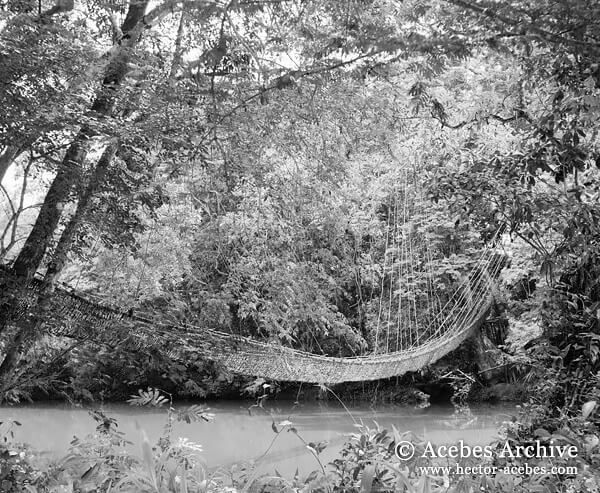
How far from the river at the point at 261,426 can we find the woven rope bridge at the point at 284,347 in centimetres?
64

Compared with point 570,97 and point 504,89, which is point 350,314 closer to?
point 504,89

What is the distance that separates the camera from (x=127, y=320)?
1.95 meters

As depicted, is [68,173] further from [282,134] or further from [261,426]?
[261,426]

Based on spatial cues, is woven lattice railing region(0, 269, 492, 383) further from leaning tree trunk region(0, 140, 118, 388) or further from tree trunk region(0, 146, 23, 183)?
tree trunk region(0, 146, 23, 183)

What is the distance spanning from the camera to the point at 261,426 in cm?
644

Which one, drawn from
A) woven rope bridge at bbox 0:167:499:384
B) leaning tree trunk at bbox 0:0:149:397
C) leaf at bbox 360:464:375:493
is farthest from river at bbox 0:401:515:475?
leaf at bbox 360:464:375:493

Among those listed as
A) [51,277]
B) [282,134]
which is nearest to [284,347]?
[282,134]

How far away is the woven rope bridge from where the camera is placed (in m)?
1.82

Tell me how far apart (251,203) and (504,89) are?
62.3 inches

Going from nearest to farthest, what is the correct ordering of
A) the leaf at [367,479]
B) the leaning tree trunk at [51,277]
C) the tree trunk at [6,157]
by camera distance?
the leaf at [367,479], the leaning tree trunk at [51,277], the tree trunk at [6,157]

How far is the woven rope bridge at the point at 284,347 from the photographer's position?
182 cm

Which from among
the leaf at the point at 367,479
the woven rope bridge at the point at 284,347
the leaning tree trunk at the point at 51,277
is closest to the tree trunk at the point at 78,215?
the leaning tree trunk at the point at 51,277

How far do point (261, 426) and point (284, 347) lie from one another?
2956 millimetres

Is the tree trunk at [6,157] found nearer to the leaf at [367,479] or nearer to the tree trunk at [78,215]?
the tree trunk at [78,215]
